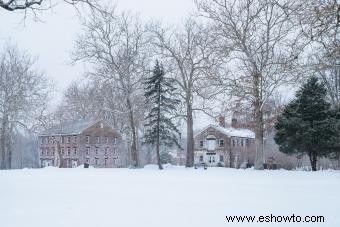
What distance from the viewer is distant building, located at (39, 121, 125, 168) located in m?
79.4

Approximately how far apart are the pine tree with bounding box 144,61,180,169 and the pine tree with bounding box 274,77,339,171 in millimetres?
10897

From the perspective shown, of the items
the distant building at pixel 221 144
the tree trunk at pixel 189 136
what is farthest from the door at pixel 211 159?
the tree trunk at pixel 189 136

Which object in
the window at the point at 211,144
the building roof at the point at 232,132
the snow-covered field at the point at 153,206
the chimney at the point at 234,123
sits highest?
the chimney at the point at 234,123

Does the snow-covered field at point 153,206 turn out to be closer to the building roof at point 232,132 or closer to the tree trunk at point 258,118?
the tree trunk at point 258,118

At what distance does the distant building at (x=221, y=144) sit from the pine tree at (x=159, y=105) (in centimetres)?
3206

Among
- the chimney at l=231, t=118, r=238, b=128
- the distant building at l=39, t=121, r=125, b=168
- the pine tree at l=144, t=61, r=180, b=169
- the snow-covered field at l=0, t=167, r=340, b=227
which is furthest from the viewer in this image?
the distant building at l=39, t=121, r=125, b=168

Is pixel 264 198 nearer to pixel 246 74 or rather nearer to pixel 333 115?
pixel 246 74

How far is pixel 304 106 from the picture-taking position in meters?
35.0

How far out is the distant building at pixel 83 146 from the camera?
260 ft

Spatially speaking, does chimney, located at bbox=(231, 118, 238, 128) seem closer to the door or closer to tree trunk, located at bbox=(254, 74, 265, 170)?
the door

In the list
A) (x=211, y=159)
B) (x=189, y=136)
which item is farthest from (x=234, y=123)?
(x=189, y=136)

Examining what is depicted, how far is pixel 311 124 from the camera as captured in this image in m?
34.6

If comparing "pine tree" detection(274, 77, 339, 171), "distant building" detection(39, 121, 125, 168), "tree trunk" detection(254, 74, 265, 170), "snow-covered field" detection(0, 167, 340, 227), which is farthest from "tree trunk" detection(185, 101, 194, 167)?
"distant building" detection(39, 121, 125, 168)

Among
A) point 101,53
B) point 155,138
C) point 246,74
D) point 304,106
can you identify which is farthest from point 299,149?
point 101,53
